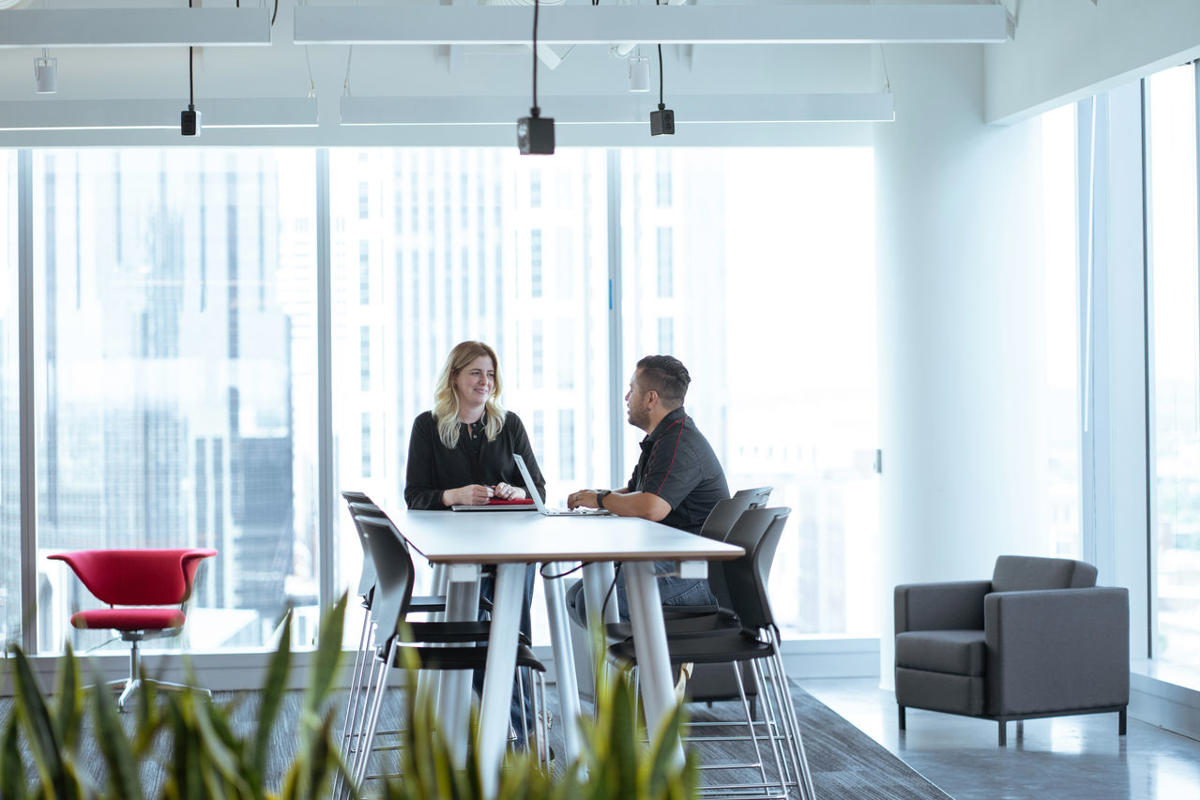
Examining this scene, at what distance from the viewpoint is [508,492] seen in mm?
4562

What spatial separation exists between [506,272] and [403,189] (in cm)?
69

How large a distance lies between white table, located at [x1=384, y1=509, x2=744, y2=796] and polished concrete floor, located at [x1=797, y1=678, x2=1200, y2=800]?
151cm

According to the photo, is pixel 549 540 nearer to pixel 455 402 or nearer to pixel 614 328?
pixel 455 402

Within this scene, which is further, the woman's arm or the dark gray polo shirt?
the woman's arm

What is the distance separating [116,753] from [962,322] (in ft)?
17.3

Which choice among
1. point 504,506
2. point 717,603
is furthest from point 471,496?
point 717,603

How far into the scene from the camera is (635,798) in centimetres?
104

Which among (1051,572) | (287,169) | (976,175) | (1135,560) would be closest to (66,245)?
(287,169)

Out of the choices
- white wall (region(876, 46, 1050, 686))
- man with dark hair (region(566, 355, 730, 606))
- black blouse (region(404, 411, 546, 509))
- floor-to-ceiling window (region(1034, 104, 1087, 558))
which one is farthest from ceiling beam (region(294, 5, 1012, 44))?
floor-to-ceiling window (region(1034, 104, 1087, 558))

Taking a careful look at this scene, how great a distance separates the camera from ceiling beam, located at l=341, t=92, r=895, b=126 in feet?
18.4

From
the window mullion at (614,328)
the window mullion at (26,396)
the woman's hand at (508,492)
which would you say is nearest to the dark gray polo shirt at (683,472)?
the woman's hand at (508,492)

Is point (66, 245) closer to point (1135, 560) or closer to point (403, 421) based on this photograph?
point (403, 421)

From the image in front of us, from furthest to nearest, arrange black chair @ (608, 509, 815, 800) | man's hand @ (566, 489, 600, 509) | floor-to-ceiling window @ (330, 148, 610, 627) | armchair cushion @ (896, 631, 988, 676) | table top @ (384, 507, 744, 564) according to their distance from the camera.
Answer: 1. floor-to-ceiling window @ (330, 148, 610, 627)
2. armchair cushion @ (896, 631, 988, 676)
3. man's hand @ (566, 489, 600, 509)
4. black chair @ (608, 509, 815, 800)
5. table top @ (384, 507, 744, 564)

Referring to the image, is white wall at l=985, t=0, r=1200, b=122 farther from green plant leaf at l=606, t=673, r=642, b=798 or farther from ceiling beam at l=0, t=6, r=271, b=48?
green plant leaf at l=606, t=673, r=642, b=798
